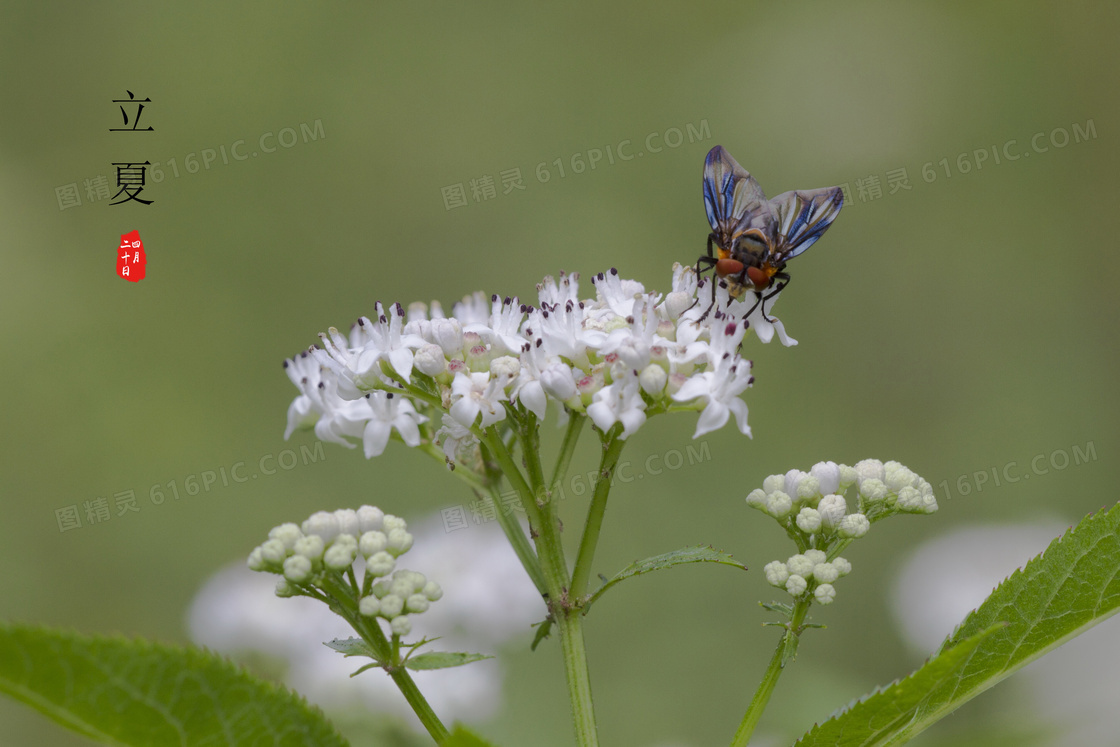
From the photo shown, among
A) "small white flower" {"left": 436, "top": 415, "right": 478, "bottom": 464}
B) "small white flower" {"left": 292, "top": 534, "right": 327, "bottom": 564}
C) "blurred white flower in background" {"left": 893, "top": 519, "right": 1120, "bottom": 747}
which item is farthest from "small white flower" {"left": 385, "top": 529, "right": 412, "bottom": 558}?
"blurred white flower in background" {"left": 893, "top": 519, "right": 1120, "bottom": 747}

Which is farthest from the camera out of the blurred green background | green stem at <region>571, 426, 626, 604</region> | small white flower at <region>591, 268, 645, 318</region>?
the blurred green background

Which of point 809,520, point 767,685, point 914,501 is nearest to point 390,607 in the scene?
point 767,685

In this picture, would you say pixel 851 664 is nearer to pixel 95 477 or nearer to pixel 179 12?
pixel 95 477

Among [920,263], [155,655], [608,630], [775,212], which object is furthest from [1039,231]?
[155,655]

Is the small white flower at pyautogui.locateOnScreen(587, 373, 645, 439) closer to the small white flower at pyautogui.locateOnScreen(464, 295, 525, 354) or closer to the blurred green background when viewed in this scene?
the small white flower at pyautogui.locateOnScreen(464, 295, 525, 354)

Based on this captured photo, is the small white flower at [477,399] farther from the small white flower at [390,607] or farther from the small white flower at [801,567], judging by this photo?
the small white flower at [801,567]
